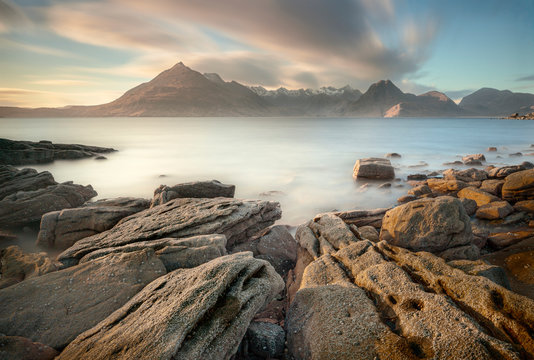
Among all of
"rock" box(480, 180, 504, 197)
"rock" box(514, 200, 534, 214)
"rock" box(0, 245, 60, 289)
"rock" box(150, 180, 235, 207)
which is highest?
"rock" box(150, 180, 235, 207)

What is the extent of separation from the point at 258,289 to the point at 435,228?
4932mm

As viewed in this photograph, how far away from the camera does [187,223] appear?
6.72m

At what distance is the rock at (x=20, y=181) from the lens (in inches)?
455

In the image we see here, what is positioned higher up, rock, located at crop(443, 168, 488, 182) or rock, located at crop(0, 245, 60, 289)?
rock, located at crop(443, 168, 488, 182)

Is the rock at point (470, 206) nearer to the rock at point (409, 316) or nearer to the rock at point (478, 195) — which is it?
the rock at point (478, 195)

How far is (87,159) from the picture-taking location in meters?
26.4

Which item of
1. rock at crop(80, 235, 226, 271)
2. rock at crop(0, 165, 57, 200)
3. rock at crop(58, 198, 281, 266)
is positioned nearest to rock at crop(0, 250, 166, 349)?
rock at crop(80, 235, 226, 271)

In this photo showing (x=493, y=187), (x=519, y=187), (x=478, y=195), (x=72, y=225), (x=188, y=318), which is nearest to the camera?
(x=188, y=318)

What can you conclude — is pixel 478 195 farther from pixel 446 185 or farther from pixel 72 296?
pixel 72 296

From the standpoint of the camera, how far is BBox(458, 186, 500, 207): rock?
35.0ft

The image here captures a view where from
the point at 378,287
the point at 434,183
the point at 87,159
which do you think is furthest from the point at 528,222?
the point at 87,159

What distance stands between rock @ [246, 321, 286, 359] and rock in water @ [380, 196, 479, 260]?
4265mm

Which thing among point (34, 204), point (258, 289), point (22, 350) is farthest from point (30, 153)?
point (258, 289)

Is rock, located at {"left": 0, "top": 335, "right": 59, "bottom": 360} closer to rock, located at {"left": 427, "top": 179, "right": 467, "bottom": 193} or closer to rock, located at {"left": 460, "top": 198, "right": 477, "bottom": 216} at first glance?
rock, located at {"left": 460, "top": 198, "right": 477, "bottom": 216}
